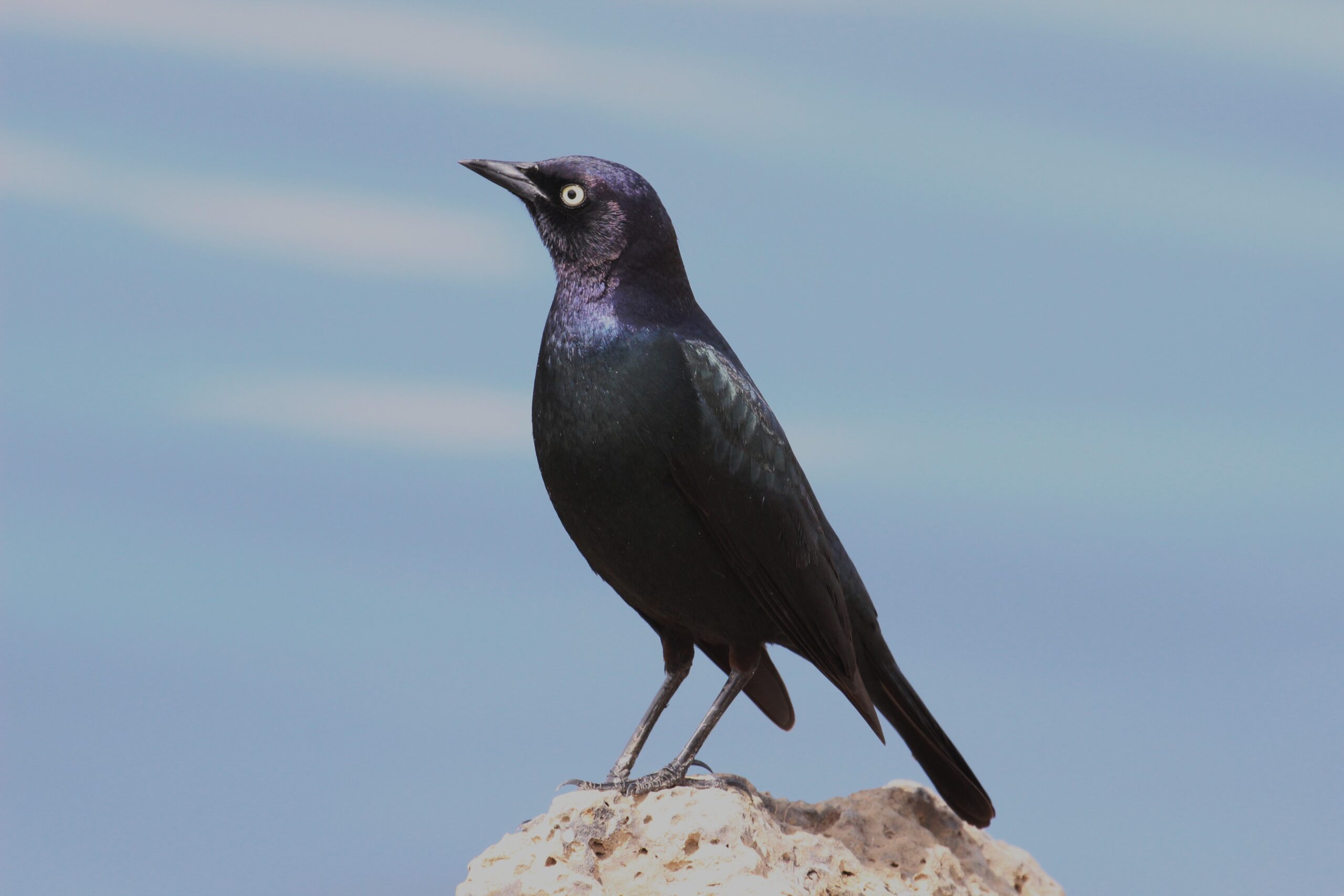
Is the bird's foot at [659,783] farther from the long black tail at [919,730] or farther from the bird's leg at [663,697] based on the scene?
the long black tail at [919,730]

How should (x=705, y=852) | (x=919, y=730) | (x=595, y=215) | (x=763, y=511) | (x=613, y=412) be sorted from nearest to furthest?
(x=705, y=852), (x=613, y=412), (x=763, y=511), (x=595, y=215), (x=919, y=730)

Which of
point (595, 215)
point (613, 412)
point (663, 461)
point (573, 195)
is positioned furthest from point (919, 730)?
point (573, 195)

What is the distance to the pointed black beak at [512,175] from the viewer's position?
543 cm

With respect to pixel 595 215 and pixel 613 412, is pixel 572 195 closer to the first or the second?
pixel 595 215

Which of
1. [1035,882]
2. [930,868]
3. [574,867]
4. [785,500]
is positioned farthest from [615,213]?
[1035,882]

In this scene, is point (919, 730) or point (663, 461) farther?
point (919, 730)

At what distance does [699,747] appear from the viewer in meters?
5.29

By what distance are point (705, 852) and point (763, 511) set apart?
4.22ft

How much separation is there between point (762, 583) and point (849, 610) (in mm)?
652

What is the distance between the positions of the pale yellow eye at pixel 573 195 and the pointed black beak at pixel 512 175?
0.09 m

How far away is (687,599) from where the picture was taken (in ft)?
16.8

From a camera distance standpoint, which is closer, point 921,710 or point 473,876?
point 473,876

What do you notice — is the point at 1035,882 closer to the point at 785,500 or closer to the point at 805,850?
the point at 805,850

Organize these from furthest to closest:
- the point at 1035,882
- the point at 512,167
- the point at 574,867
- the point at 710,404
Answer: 1. the point at 1035,882
2. the point at 512,167
3. the point at 710,404
4. the point at 574,867
